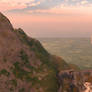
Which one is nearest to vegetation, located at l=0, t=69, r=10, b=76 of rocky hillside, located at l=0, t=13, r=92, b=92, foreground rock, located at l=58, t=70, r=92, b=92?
rocky hillside, located at l=0, t=13, r=92, b=92

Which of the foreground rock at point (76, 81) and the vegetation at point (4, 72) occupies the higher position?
the vegetation at point (4, 72)

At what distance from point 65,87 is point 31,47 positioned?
28.7 meters

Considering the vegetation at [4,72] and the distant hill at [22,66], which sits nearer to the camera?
the vegetation at [4,72]

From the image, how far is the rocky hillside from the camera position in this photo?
237 ft

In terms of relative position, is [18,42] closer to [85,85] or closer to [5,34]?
[5,34]

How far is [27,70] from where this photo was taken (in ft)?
264

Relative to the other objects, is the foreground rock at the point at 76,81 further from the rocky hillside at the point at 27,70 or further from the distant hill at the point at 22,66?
the distant hill at the point at 22,66

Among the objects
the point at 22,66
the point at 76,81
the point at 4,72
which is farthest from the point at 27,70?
the point at 76,81

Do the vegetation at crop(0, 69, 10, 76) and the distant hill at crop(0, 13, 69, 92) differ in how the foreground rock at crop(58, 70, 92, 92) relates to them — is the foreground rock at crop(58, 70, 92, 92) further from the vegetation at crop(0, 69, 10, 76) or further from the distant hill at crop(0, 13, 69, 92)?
the vegetation at crop(0, 69, 10, 76)

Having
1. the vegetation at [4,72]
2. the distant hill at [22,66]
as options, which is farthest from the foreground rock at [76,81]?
the vegetation at [4,72]

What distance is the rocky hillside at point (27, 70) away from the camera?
72375 millimetres

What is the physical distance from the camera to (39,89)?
245 feet

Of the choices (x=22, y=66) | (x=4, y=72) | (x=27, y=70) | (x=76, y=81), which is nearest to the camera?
(x=76, y=81)

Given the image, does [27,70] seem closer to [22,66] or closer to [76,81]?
[22,66]
